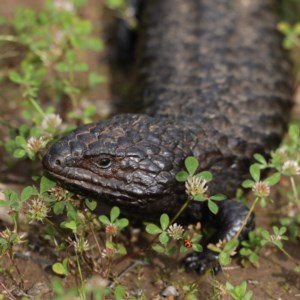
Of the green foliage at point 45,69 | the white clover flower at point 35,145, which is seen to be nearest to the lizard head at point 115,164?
the white clover flower at point 35,145

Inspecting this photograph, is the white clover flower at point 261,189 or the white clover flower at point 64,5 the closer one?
the white clover flower at point 261,189

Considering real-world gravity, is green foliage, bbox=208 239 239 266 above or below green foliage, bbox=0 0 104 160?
below

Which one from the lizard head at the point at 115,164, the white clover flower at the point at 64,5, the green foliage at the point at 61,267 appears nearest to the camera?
the green foliage at the point at 61,267

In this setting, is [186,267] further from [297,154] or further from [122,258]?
[297,154]

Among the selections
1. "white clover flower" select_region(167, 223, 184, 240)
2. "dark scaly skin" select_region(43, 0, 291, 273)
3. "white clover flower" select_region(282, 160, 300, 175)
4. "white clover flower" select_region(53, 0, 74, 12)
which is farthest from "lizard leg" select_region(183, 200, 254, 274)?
"white clover flower" select_region(53, 0, 74, 12)

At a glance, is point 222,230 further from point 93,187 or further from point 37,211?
point 37,211

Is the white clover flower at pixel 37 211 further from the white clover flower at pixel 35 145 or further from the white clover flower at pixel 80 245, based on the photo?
the white clover flower at pixel 35 145

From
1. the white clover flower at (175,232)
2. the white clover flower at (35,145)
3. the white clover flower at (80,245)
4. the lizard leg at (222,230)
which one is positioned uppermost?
the white clover flower at (35,145)

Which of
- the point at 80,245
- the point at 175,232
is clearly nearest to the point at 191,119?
the point at 175,232

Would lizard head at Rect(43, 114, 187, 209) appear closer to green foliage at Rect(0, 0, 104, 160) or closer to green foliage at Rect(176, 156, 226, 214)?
green foliage at Rect(176, 156, 226, 214)
